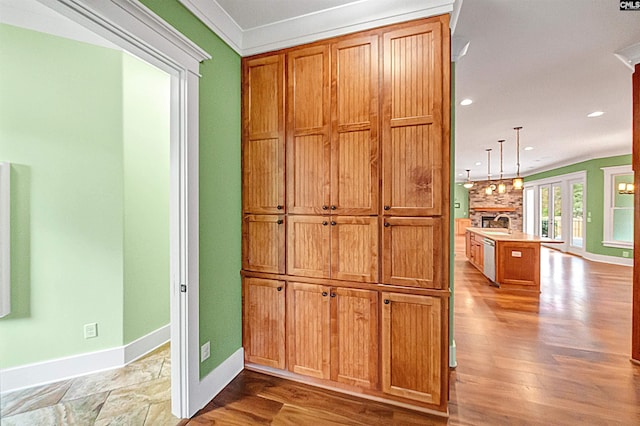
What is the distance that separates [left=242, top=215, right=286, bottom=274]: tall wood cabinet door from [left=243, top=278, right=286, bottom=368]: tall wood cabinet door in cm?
12

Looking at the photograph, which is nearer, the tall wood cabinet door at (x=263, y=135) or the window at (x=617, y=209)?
the tall wood cabinet door at (x=263, y=135)

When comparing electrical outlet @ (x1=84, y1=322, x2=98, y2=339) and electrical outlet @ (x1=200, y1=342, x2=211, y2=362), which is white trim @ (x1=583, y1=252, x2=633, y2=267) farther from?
electrical outlet @ (x1=84, y1=322, x2=98, y2=339)

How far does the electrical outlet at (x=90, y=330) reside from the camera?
91.6 inches

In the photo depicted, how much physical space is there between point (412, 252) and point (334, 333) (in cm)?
83

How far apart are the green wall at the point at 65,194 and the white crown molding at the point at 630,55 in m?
4.45

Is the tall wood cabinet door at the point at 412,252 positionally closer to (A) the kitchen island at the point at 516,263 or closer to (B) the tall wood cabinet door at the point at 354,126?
(B) the tall wood cabinet door at the point at 354,126

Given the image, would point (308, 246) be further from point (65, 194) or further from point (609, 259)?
point (609, 259)

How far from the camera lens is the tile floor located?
1.81 m

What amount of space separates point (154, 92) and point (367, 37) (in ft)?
6.97

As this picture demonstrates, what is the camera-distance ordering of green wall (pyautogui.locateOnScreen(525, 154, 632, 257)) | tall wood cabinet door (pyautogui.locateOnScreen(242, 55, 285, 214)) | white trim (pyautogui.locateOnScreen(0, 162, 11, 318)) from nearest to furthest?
white trim (pyautogui.locateOnScreen(0, 162, 11, 318)) < tall wood cabinet door (pyautogui.locateOnScreen(242, 55, 285, 214)) < green wall (pyautogui.locateOnScreen(525, 154, 632, 257))

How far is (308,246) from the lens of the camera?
213cm

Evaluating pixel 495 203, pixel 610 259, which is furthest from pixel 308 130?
pixel 495 203

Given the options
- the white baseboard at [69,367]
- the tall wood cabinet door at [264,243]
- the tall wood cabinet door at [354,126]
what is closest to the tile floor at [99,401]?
the white baseboard at [69,367]

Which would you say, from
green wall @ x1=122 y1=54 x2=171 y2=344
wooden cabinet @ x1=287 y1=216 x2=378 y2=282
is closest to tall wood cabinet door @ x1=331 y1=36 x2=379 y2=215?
wooden cabinet @ x1=287 y1=216 x2=378 y2=282
